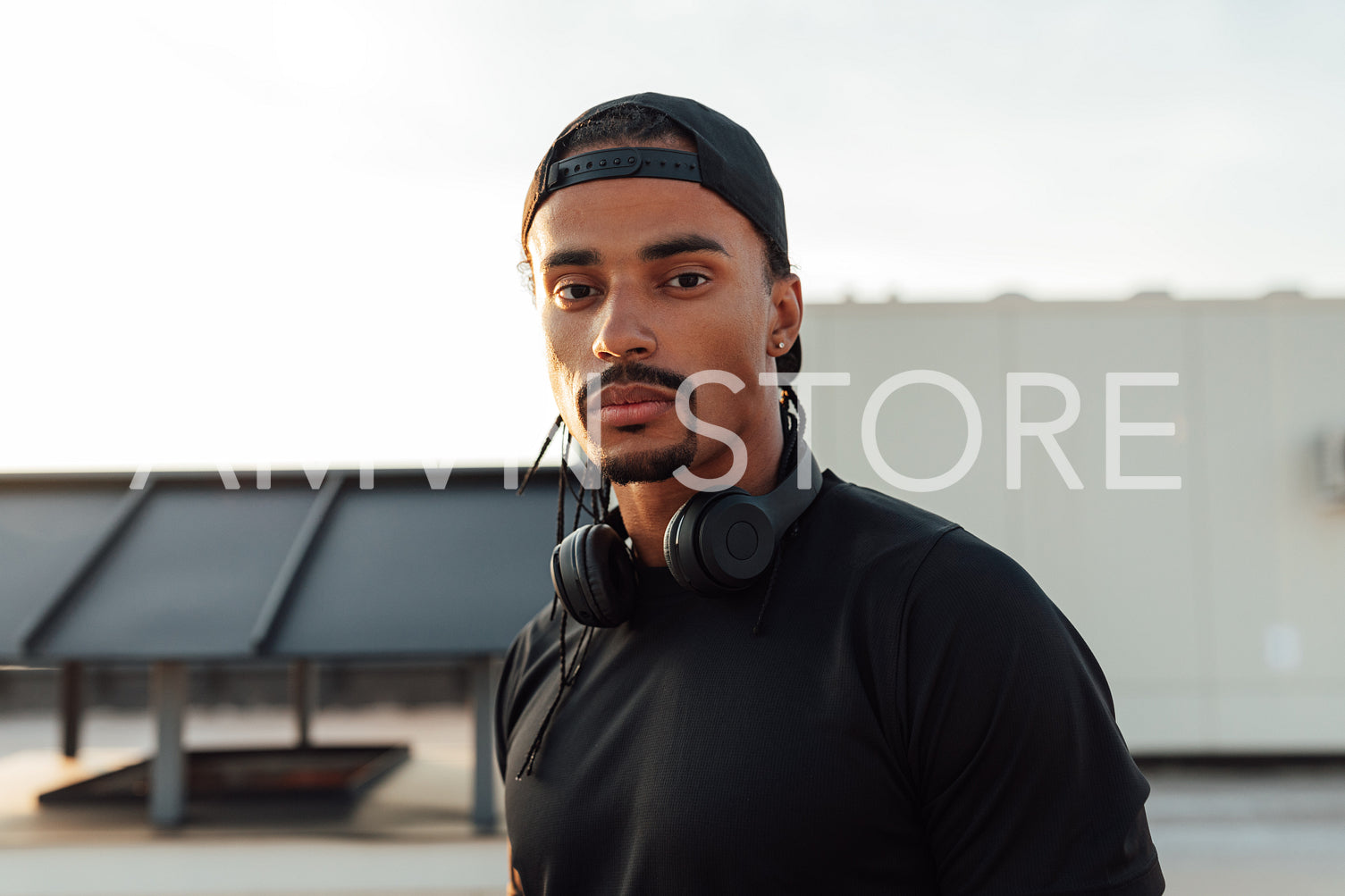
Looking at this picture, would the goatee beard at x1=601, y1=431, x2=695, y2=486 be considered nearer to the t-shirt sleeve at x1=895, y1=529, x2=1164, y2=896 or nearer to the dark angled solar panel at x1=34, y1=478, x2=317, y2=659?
the t-shirt sleeve at x1=895, y1=529, x2=1164, y2=896

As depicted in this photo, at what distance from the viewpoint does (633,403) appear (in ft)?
5.27

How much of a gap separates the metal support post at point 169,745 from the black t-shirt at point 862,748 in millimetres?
5053

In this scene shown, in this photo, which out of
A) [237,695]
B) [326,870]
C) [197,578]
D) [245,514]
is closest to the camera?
[326,870]

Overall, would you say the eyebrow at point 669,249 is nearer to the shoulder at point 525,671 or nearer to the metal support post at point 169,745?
the shoulder at point 525,671

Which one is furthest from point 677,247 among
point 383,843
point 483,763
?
point 383,843

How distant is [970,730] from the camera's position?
3.98 ft

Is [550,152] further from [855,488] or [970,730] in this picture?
[970,730]

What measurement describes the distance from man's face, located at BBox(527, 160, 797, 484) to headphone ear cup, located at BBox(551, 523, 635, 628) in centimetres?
15

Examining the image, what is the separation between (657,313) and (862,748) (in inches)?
30.7

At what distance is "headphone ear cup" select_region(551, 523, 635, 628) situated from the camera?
169 centimetres

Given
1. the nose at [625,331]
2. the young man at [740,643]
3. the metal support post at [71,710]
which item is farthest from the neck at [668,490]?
the metal support post at [71,710]

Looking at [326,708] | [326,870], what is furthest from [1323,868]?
[326,708]

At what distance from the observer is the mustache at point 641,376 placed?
1.59m

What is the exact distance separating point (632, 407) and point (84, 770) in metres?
8.62
